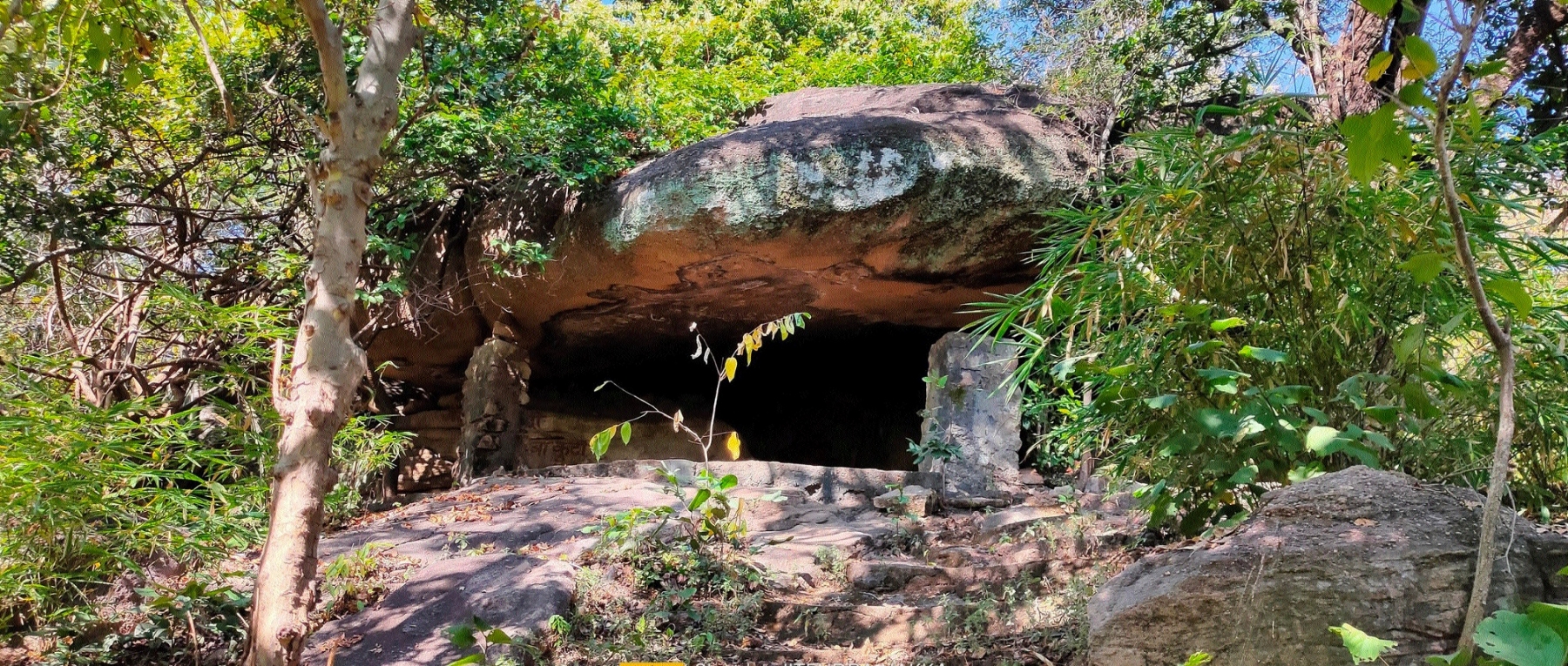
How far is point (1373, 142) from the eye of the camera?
97 centimetres

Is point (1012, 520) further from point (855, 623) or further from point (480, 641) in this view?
point (480, 641)

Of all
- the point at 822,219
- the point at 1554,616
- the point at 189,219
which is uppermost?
the point at 189,219

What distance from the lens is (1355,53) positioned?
140 inches

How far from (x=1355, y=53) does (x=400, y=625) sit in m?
3.91

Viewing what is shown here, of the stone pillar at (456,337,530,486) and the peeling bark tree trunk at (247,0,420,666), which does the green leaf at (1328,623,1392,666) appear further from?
the stone pillar at (456,337,530,486)

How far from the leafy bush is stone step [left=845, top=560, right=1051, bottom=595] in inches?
44.6

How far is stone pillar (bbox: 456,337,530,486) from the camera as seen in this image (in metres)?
6.76

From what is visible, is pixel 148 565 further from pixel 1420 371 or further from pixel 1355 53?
pixel 1355 53


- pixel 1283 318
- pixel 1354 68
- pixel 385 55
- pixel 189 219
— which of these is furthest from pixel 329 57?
pixel 189 219

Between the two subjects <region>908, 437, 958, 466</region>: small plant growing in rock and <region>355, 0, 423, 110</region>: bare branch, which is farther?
<region>908, 437, 958, 466</region>: small plant growing in rock

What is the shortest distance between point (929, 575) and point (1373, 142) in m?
2.75

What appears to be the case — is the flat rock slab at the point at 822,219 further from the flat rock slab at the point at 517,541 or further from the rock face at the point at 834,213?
the flat rock slab at the point at 517,541

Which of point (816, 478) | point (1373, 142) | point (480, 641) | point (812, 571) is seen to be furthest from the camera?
Answer: point (816, 478)

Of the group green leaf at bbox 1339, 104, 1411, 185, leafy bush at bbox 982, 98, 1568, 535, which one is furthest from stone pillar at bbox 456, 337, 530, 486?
green leaf at bbox 1339, 104, 1411, 185
